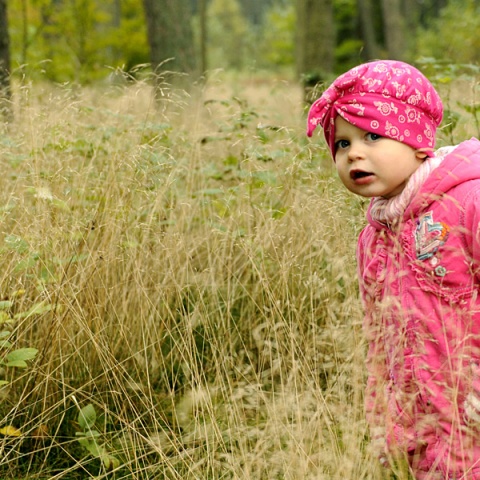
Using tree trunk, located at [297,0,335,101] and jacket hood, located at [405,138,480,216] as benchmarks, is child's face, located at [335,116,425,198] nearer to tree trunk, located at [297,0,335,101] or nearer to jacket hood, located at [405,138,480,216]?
jacket hood, located at [405,138,480,216]

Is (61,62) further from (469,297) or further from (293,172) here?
(469,297)

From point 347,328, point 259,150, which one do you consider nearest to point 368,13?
point 259,150

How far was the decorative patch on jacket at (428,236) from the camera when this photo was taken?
2.00 metres

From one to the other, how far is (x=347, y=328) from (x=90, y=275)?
3.14 feet

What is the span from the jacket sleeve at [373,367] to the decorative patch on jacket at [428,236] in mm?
226

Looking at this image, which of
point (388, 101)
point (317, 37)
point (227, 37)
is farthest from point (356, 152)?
point (227, 37)

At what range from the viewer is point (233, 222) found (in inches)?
129

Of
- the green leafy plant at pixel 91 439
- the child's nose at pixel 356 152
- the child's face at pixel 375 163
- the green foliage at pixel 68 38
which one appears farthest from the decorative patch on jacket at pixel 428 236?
the green foliage at pixel 68 38

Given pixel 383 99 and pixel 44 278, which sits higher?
pixel 383 99

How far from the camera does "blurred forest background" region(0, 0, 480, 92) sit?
314 inches

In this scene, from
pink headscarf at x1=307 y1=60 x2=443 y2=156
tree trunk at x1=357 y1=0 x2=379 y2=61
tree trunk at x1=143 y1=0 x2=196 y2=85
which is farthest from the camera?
tree trunk at x1=357 y1=0 x2=379 y2=61

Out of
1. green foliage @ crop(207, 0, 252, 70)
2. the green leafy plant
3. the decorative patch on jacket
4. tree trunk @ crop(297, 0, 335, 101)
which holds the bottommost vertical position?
green foliage @ crop(207, 0, 252, 70)

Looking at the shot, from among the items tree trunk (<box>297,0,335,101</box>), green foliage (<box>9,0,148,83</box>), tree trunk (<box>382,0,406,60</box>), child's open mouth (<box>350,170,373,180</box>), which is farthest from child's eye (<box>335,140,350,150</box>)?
tree trunk (<box>382,0,406,60</box>)

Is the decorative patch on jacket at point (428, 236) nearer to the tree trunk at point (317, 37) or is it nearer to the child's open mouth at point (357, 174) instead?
the child's open mouth at point (357, 174)
